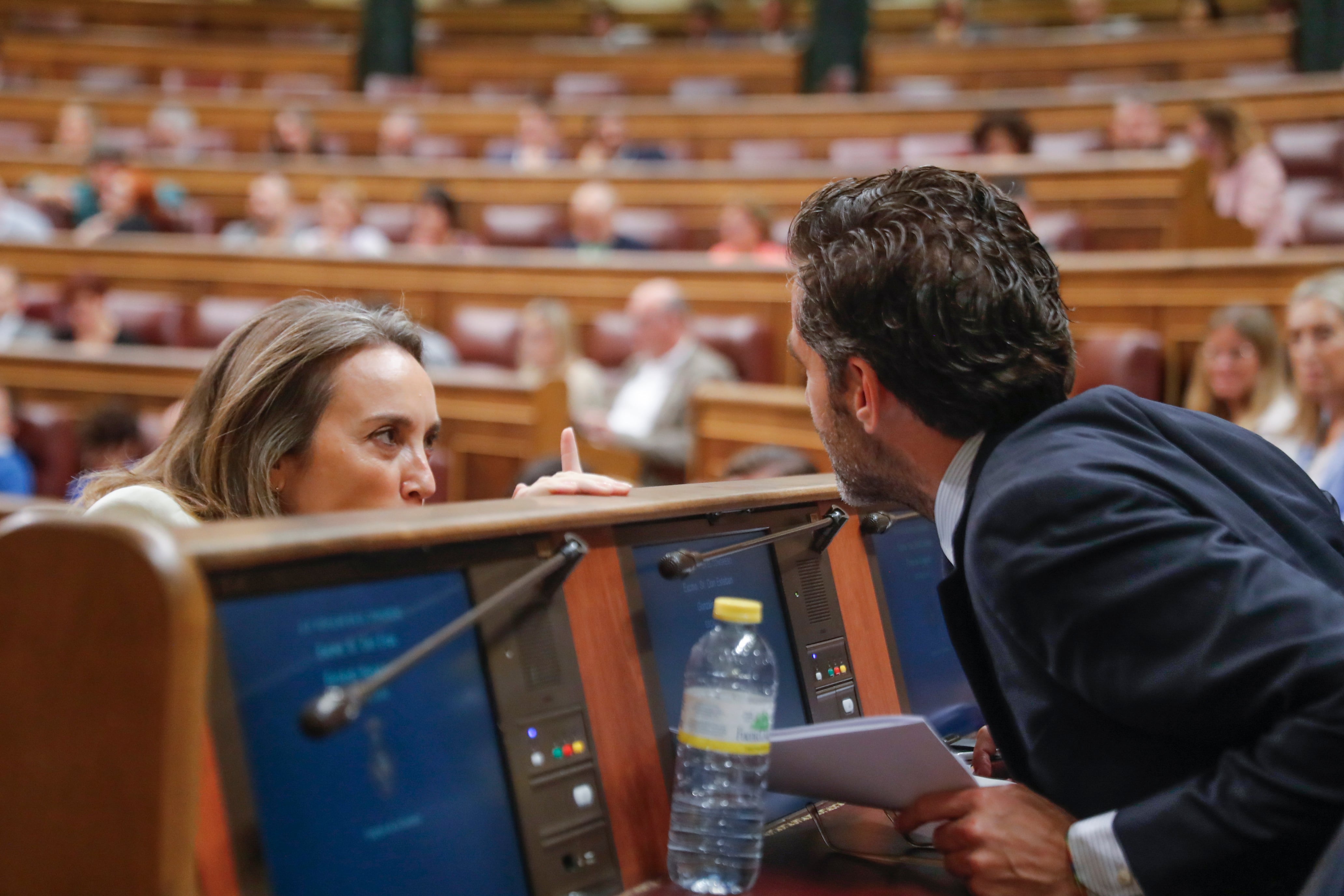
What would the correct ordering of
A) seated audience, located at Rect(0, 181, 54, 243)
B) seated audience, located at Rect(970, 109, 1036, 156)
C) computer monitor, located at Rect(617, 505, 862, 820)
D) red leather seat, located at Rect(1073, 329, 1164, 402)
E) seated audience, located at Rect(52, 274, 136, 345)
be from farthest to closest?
seated audience, located at Rect(0, 181, 54, 243) < seated audience, located at Rect(970, 109, 1036, 156) < seated audience, located at Rect(52, 274, 136, 345) < red leather seat, located at Rect(1073, 329, 1164, 402) < computer monitor, located at Rect(617, 505, 862, 820)

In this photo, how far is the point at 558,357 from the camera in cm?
337

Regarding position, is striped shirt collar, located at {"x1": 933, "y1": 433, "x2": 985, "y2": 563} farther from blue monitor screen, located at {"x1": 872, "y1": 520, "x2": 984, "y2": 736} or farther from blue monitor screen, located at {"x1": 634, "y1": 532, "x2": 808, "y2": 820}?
blue monitor screen, located at {"x1": 872, "y1": 520, "x2": 984, "y2": 736}

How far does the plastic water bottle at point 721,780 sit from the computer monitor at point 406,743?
5 cm

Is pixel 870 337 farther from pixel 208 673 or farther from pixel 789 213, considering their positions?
pixel 789 213

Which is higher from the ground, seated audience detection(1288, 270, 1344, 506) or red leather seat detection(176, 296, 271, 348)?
red leather seat detection(176, 296, 271, 348)

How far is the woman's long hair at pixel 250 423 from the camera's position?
3.74 feet

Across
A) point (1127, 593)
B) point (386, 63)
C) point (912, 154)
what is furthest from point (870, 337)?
point (386, 63)

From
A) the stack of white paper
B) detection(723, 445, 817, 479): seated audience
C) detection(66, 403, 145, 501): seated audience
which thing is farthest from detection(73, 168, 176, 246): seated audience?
the stack of white paper

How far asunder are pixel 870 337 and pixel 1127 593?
25 cm

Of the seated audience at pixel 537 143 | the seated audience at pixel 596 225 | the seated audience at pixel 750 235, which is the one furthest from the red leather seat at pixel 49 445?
the seated audience at pixel 537 143

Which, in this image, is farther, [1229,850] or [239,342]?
[239,342]

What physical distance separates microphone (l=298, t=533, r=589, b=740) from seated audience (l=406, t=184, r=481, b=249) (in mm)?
3567

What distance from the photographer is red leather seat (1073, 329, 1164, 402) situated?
2676 mm

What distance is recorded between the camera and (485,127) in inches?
220
